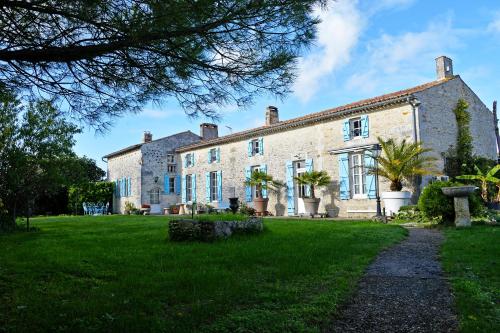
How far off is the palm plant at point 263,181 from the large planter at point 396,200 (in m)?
5.62

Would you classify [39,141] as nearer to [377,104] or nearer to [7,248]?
[7,248]

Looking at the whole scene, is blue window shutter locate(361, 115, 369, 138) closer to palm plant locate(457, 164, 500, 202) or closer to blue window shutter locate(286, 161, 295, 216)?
palm plant locate(457, 164, 500, 202)

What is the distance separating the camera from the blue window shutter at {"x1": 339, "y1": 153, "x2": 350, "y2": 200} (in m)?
14.6

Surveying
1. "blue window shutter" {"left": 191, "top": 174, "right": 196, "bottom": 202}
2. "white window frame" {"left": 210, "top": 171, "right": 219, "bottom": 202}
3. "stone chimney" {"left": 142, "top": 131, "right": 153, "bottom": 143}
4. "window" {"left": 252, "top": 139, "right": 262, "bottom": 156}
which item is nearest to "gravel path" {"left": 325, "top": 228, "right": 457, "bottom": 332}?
"window" {"left": 252, "top": 139, "right": 262, "bottom": 156}

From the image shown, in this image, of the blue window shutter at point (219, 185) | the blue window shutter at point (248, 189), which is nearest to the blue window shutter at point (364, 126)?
the blue window shutter at point (248, 189)

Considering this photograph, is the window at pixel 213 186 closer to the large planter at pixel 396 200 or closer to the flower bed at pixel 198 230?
the large planter at pixel 396 200

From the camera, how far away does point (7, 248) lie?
6.88m

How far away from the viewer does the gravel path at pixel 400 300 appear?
3170 mm

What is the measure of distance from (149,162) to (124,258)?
18522mm

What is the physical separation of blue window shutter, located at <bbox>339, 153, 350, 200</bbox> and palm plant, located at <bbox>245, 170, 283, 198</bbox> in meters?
3.27

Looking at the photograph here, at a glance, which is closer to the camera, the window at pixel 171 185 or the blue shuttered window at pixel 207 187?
the blue shuttered window at pixel 207 187

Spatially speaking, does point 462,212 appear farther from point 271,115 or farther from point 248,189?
point 271,115

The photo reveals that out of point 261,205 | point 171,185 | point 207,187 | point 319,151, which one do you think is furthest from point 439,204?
point 171,185

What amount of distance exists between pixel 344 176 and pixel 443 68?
564cm
